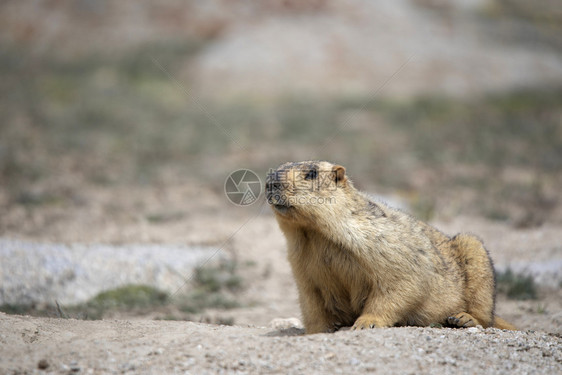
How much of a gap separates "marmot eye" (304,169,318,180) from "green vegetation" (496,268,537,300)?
4.56m

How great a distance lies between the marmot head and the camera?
5629 mm

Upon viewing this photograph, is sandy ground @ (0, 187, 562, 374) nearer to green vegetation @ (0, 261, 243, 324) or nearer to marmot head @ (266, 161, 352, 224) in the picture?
marmot head @ (266, 161, 352, 224)

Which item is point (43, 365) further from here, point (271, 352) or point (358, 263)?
point (358, 263)

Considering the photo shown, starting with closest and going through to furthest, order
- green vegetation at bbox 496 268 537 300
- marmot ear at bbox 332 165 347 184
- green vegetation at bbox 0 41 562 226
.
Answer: marmot ear at bbox 332 165 347 184
green vegetation at bbox 496 268 537 300
green vegetation at bbox 0 41 562 226

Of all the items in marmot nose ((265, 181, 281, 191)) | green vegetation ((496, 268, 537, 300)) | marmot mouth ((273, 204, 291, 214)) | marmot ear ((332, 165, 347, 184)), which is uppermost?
marmot ear ((332, 165, 347, 184))

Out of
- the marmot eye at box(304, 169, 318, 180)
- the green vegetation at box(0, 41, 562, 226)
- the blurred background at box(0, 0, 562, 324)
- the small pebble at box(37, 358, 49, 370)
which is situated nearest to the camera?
the small pebble at box(37, 358, 49, 370)

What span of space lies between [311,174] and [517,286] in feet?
15.3

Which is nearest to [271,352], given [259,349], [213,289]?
[259,349]

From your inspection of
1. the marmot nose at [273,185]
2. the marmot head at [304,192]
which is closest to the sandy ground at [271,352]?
the marmot head at [304,192]

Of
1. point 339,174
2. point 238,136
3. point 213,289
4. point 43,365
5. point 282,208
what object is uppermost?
point 339,174

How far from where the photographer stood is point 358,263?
5.71 metres

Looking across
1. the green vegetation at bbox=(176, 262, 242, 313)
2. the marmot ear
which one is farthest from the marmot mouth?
the green vegetation at bbox=(176, 262, 242, 313)

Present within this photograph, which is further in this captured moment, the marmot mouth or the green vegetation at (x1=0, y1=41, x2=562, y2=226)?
the green vegetation at (x1=0, y1=41, x2=562, y2=226)

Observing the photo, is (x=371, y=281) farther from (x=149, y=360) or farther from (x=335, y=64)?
(x=335, y=64)
